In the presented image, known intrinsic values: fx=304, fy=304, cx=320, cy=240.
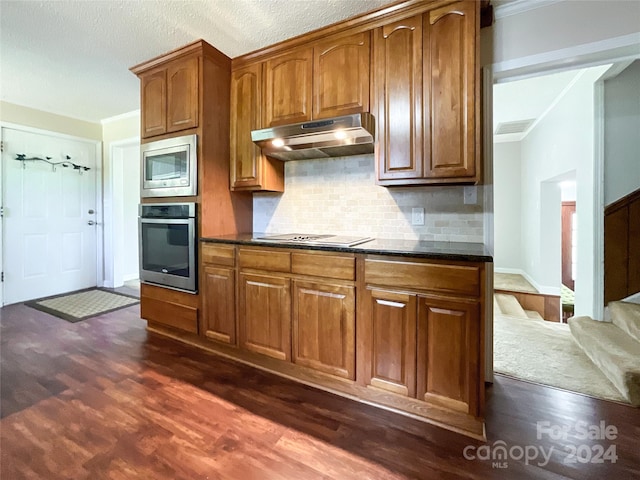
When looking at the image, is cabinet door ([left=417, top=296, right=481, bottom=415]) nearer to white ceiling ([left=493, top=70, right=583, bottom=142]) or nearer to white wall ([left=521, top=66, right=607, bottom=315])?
white wall ([left=521, top=66, right=607, bottom=315])

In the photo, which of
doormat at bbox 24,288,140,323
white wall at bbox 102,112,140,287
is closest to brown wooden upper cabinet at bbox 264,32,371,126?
white wall at bbox 102,112,140,287

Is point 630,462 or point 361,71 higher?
point 361,71

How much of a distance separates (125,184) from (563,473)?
5.46 m

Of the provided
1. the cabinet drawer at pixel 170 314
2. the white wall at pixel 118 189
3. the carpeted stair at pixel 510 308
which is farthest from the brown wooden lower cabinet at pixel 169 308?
the carpeted stair at pixel 510 308

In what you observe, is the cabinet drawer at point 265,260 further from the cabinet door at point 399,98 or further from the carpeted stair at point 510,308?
the carpeted stair at point 510,308

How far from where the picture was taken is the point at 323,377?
6.20 feet

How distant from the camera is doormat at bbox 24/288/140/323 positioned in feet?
10.7

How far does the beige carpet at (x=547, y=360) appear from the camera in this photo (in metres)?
1.94

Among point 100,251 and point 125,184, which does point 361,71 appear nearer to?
point 125,184

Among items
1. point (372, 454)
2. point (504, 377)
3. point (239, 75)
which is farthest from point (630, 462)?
point (239, 75)

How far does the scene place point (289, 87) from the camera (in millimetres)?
2270

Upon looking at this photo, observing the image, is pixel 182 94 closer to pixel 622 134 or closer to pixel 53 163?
pixel 53 163

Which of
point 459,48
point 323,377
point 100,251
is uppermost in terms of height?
point 459,48

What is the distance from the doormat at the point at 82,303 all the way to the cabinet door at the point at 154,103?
6.66ft
